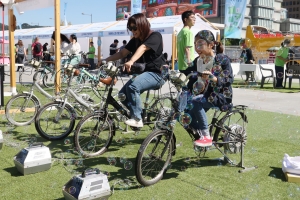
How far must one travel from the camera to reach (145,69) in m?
4.54

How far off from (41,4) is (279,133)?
227 inches

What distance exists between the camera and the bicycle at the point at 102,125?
443 cm

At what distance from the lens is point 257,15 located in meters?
80.9

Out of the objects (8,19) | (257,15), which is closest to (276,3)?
(257,15)

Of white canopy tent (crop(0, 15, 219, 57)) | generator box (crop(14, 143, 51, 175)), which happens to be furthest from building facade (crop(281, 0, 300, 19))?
generator box (crop(14, 143, 51, 175))

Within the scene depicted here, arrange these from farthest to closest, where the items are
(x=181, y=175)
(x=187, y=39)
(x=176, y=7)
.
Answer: (x=176, y=7), (x=187, y=39), (x=181, y=175)

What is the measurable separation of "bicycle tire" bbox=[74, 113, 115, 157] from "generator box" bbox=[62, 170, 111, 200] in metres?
1.25

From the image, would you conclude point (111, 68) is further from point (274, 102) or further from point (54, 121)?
point (274, 102)

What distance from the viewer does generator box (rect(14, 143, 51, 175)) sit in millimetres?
3895

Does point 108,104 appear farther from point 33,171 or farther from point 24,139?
point 24,139

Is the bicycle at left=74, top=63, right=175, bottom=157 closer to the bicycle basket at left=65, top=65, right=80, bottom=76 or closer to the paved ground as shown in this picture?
the bicycle basket at left=65, top=65, right=80, bottom=76

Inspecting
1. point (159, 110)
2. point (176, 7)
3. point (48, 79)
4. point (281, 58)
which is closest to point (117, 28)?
point (281, 58)

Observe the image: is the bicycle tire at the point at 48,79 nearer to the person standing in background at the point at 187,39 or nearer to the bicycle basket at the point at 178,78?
the person standing in background at the point at 187,39

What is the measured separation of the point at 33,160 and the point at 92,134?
0.79m
